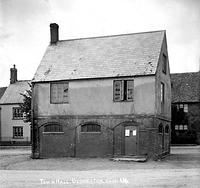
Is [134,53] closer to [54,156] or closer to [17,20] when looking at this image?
[54,156]

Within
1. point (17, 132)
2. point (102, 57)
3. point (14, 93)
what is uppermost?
point (102, 57)

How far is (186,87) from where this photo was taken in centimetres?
4669

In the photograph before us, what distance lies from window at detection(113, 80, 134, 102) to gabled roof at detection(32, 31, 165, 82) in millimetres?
627

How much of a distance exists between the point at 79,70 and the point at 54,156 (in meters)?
7.15

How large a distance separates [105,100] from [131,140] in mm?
3619

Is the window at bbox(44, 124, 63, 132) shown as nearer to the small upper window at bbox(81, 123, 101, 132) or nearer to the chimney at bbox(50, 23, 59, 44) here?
the small upper window at bbox(81, 123, 101, 132)

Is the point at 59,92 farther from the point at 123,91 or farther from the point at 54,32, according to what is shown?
the point at 54,32

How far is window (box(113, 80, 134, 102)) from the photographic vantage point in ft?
85.4

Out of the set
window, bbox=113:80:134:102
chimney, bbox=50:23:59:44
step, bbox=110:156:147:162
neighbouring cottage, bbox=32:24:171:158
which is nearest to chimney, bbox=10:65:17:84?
chimney, bbox=50:23:59:44

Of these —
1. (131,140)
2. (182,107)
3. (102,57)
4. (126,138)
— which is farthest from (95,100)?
(182,107)

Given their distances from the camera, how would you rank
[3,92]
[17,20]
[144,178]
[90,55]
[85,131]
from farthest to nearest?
[3,92] → [90,55] → [85,131] → [144,178] → [17,20]

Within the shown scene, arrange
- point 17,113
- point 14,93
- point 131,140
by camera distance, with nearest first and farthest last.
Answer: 1. point 131,140
2. point 17,113
3. point 14,93

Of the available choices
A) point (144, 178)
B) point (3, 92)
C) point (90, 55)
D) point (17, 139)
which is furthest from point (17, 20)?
point (3, 92)

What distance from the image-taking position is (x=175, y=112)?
150 feet
